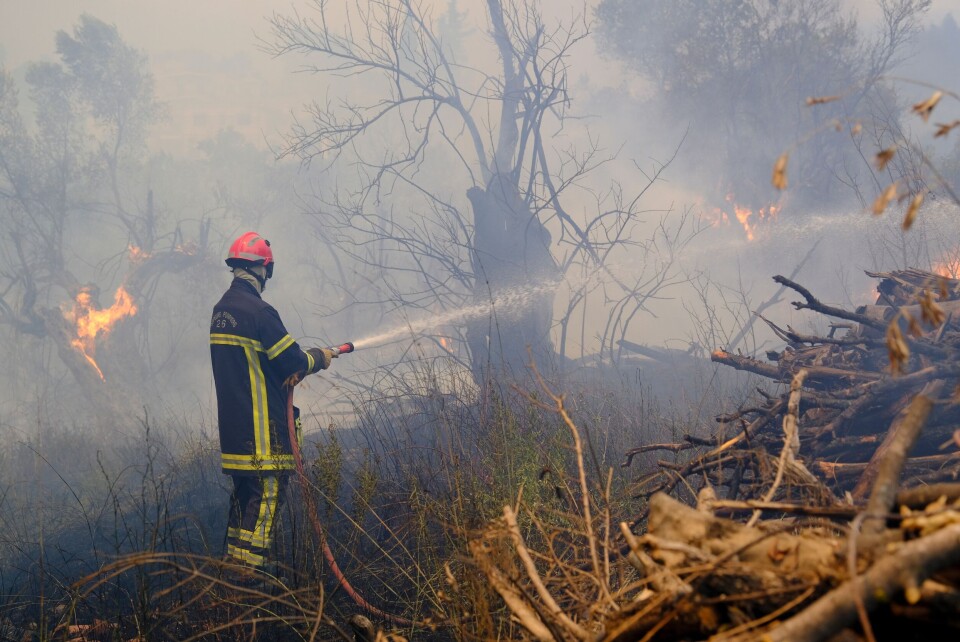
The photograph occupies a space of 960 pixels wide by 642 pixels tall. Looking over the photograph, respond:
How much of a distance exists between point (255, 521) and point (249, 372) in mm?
1023

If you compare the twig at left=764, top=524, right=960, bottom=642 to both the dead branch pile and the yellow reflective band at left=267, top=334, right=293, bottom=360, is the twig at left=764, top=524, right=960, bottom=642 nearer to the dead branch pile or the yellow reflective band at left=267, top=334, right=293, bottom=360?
the dead branch pile

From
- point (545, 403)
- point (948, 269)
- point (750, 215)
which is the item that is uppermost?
point (750, 215)

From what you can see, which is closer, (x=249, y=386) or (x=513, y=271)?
(x=249, y=386)

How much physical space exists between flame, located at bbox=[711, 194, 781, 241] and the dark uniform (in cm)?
1608

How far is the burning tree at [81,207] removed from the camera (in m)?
15.0

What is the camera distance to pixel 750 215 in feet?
59.7

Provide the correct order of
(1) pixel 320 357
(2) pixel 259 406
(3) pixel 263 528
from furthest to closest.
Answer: (1) pixel 320 357
(2) pixel 259 406
(3) pixel 263 528

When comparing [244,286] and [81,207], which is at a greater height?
[81,207]

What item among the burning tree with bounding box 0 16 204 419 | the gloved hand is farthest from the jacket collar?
the burning tree with bounding box 0 16 204 419

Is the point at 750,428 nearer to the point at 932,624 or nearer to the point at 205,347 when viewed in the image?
the point at 932,624

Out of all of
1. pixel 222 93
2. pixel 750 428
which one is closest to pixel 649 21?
pixel 750 428

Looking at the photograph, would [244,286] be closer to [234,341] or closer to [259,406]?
[234,341]

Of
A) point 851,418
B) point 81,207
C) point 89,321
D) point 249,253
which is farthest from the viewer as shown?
point 81,207

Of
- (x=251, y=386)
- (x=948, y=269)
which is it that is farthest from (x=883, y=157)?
(x=948, y=269)
